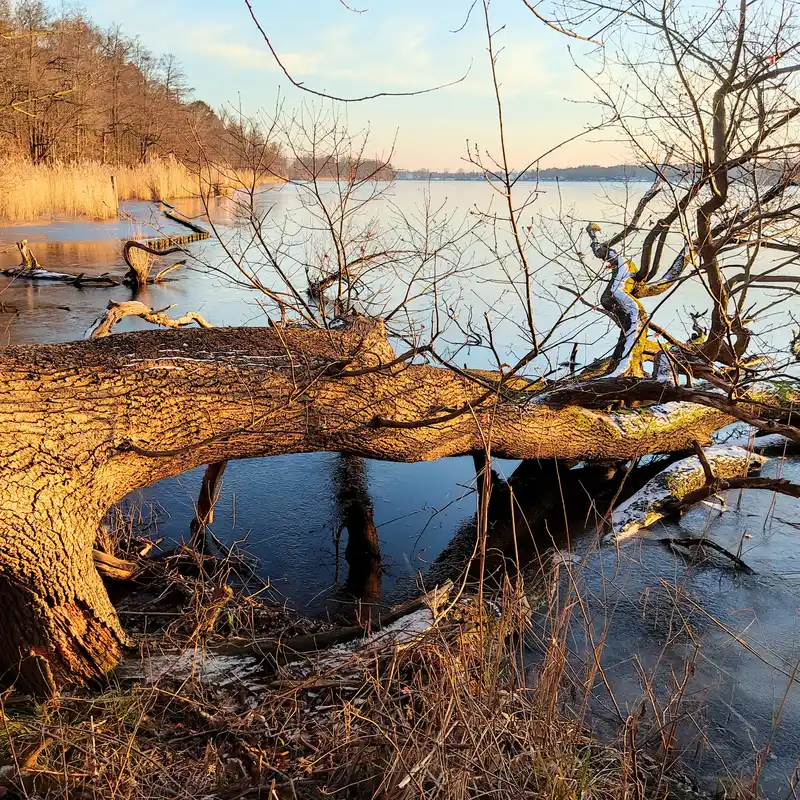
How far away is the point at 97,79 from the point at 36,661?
33.8 metres

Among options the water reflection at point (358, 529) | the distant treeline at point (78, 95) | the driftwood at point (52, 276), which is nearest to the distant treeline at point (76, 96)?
the distant treeline at point (78, 95)

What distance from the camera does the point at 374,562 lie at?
178 inches

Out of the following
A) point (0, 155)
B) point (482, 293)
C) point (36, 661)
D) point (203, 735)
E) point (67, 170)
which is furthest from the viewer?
point (0, 155)

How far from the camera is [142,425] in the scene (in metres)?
3.04

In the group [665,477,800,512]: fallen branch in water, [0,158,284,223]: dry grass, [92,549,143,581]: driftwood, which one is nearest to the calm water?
[665,477,800,512]: fallen branch in water

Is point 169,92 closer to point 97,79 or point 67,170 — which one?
point 97,79

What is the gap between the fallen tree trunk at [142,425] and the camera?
2.66m

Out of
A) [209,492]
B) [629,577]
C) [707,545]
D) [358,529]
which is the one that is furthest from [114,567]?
[707,545]

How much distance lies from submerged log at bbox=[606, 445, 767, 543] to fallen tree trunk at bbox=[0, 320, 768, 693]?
1.09 meters

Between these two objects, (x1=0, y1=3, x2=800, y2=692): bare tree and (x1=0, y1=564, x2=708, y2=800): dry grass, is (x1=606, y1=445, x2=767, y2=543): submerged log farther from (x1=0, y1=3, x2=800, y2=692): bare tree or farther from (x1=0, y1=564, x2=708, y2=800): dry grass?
(x1=0, y1=564, x2=708, y2=800): dry grass

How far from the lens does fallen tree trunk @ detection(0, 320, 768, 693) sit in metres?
2.66

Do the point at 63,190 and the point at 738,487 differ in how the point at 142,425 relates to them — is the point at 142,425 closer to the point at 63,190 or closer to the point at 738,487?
the point at 738,487

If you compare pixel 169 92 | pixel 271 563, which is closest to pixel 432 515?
pixel 271 563

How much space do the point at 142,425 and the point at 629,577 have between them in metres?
3.11
